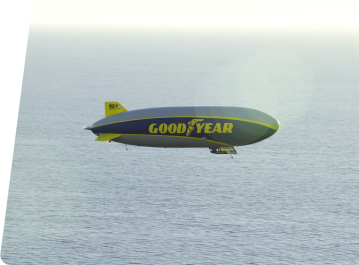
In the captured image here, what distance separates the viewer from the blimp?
11469cm

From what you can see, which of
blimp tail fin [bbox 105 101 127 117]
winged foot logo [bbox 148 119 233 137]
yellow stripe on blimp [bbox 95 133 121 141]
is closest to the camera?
yellow stripe on blimp [bbox 95 133 121 141]

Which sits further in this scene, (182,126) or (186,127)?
(186,127)

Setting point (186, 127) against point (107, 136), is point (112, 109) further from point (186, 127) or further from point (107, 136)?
point (186, 127)

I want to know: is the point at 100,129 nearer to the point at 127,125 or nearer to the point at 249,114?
the point at 127,125

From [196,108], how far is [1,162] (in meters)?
91.0

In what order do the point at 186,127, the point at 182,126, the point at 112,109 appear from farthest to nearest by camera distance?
the point at 112,109 < the point at 186,127 < the point at 182,126

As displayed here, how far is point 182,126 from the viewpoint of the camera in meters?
115

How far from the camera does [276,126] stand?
12194cm

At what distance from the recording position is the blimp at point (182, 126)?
11469 cm

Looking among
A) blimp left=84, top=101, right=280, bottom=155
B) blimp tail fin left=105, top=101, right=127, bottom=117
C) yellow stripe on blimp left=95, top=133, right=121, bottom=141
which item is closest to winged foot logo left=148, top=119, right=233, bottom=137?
blimp left=84, top=101, right=280, bottom=155

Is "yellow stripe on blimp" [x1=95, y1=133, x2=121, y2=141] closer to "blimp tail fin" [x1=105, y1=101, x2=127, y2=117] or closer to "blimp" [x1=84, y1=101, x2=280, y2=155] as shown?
"blimp" [x1=84, y1=101, x2=280, y2=155]

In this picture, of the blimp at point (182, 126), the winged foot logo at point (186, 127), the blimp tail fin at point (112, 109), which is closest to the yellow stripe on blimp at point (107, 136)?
the blimp at point (182, 126)

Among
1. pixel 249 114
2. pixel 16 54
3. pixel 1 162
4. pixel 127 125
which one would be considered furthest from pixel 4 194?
pixel 249 114

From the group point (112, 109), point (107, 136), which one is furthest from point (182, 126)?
point (112, 109)
